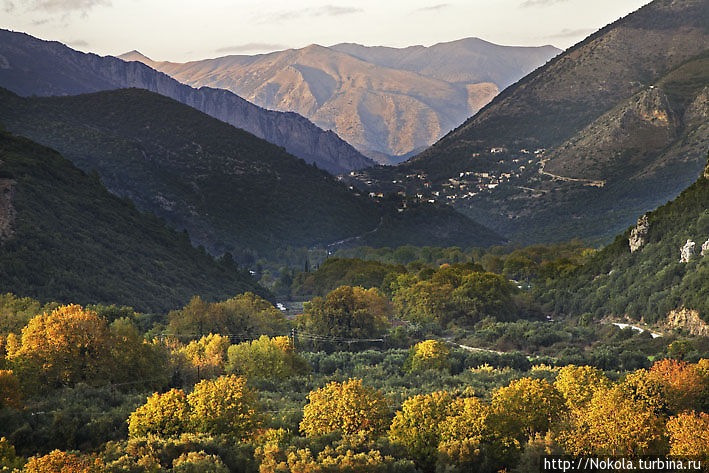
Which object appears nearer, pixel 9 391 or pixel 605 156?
pixel 9 391

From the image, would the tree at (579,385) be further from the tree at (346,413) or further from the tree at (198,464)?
the tree at (198,464)

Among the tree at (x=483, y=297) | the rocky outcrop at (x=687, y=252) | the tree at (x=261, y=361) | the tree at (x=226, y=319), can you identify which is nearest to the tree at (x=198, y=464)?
the tree at (x=261, y=361)

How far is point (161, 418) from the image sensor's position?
28.4 meters

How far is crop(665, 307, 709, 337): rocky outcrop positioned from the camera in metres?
56.3

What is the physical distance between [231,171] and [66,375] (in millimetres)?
106987

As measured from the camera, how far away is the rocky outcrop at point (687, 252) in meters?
66.2

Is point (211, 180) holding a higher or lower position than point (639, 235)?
lower

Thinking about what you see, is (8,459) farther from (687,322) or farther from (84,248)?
(687,322)

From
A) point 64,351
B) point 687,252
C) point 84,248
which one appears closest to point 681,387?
point 64,351

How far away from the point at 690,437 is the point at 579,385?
774 centimetres

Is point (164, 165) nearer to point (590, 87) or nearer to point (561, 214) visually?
point (561, 214)

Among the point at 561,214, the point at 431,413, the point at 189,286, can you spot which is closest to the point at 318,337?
the point at 189,286

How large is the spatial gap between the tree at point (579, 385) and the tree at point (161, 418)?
15.3 meters

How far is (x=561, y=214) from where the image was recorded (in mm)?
159000
